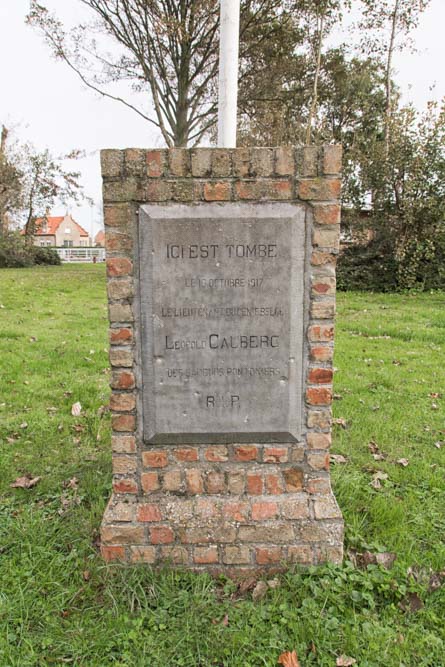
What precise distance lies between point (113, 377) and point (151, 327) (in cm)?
32

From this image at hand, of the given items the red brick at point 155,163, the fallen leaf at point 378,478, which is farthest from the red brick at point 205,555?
the red brick at point 155,163

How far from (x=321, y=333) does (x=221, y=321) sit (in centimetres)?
50

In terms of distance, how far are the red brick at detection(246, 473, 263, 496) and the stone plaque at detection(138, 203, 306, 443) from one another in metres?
0.19

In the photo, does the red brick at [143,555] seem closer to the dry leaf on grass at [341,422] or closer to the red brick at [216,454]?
the red brick at [216,454]

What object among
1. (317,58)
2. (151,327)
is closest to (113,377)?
(151,327)

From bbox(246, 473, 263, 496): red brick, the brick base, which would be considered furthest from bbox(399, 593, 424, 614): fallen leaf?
bbox(246, 473, 263, 496): red brick

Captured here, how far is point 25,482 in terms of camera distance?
3.22m

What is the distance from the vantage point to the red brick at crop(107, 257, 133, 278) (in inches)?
91.2

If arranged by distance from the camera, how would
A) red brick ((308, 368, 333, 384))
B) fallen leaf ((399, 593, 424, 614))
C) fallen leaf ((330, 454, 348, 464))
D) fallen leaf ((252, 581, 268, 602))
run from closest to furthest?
fallen leaf ((399, 593, 424, 614)) → fallen leaf ((252, 581, 268, 602)) → red brick ((308, 368, 333, 384)) → fallen leaf ((330, 454, 348, 464))

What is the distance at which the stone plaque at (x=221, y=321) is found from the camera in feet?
7.54

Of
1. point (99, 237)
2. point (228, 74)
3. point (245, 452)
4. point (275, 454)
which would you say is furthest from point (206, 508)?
point (99, 237)

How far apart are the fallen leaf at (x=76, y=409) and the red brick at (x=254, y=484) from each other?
2287 millimetres

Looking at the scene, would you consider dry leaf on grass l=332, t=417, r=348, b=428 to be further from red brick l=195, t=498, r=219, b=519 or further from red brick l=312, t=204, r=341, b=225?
red brick l=312, t=204, r=341, b=225

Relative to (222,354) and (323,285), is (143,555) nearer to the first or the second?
(222,354)
